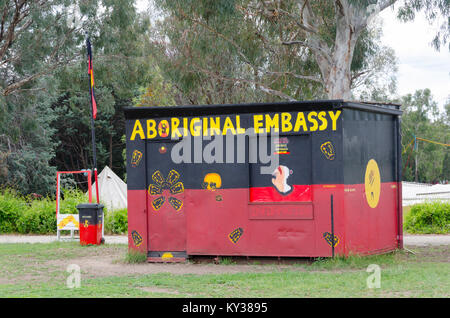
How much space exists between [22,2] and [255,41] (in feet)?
31.0

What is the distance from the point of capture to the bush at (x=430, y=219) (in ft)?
60.8

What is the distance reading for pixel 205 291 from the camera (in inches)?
Result: 351

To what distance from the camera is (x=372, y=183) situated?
12484 millimetres

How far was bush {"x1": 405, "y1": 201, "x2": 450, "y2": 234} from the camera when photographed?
18.5 meters

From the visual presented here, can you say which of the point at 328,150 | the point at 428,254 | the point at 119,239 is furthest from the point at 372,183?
the point at 119,239

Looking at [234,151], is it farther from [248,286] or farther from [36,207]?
[36,207]

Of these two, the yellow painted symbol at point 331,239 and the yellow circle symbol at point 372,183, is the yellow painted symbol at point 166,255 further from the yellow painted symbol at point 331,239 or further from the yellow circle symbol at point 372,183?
the yellow circle symbol at point 372,183

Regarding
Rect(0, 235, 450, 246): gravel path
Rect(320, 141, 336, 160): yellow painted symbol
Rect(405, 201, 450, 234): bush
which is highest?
Rect(320, 141, 336, 160): yellow painted symbol

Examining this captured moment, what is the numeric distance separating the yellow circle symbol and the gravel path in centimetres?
342

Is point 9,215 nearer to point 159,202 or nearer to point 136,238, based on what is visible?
point 136,238

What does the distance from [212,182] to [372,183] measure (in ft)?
10.4

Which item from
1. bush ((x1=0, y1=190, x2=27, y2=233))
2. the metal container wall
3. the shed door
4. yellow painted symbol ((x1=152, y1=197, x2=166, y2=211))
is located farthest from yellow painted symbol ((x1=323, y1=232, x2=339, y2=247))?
bush ((x1=0, y1=190, x2=27, y2=233))

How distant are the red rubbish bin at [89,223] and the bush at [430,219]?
9.04 meters

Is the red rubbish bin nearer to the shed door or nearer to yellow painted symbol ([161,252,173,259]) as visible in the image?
the shed door
